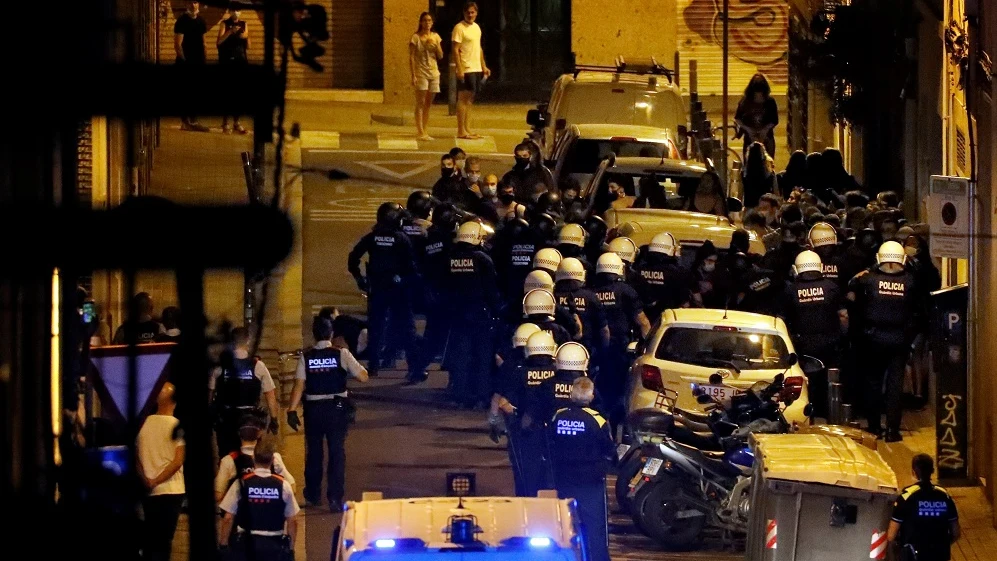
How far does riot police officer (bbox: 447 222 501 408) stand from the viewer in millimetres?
16906

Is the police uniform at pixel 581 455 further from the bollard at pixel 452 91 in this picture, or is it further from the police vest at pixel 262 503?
the bollard at pixel 452 91

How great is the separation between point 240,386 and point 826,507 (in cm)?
488

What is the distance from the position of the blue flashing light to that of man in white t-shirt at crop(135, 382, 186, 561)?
11.4 ft

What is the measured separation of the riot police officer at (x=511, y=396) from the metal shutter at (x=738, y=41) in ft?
67.9

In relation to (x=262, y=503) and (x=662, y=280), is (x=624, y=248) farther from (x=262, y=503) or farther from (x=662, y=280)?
(x=262, y=503)

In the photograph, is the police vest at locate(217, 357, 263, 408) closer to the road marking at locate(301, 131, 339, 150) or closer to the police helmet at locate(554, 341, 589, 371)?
the police helmet at locate(554, 341, 589, 371)

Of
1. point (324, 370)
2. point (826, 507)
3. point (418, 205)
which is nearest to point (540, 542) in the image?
point (826, 507)

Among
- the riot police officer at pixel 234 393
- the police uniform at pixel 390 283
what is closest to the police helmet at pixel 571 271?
the police uniform at pixel 390 283

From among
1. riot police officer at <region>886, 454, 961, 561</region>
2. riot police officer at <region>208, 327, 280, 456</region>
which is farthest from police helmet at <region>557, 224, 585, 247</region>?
riot police officer at <region>886, 454, 961, 561</region>

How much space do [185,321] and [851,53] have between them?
22.8m

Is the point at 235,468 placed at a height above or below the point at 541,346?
below

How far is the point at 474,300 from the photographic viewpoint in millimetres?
16891

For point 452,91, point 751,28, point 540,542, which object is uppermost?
point 751,28

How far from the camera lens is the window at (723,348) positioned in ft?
50.1
